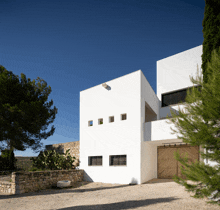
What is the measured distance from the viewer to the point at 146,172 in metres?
12.7

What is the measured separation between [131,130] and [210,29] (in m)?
7.62

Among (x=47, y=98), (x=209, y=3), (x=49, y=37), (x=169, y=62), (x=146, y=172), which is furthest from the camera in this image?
(x=47, y=98)

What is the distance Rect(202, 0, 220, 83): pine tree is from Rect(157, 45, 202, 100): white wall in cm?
768

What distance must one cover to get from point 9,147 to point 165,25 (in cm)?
1880

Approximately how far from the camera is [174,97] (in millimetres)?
16703

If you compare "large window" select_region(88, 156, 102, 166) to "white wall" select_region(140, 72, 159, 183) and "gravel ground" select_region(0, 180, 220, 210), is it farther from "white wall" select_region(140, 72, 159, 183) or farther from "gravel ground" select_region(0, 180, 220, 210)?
"gravel ground" select_region(0, 180, 220, 210)

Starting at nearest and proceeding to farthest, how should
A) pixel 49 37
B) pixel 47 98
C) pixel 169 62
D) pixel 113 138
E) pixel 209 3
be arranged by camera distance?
pixel 209 3, pixel 113 138, pixel 49 37, pixel 169 62, pixel 47 98

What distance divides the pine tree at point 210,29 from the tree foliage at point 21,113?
50.0 feet

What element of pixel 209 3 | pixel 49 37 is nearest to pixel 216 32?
pixel 209 3

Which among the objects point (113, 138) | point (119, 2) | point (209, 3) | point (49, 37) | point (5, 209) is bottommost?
point (5, 209)

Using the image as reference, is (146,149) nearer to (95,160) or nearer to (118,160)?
(118,160)

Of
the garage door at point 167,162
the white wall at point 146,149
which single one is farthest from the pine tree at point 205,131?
the garage door at point 167,162

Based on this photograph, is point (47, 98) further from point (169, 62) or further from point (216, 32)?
point (216, 32)

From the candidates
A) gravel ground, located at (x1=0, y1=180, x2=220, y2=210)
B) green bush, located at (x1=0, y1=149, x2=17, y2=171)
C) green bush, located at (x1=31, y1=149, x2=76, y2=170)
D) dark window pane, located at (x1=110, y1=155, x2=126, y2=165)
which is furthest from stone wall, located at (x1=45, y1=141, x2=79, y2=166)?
gravel ground, located at (x1=0, y1=180, x2=220, y2=210)
